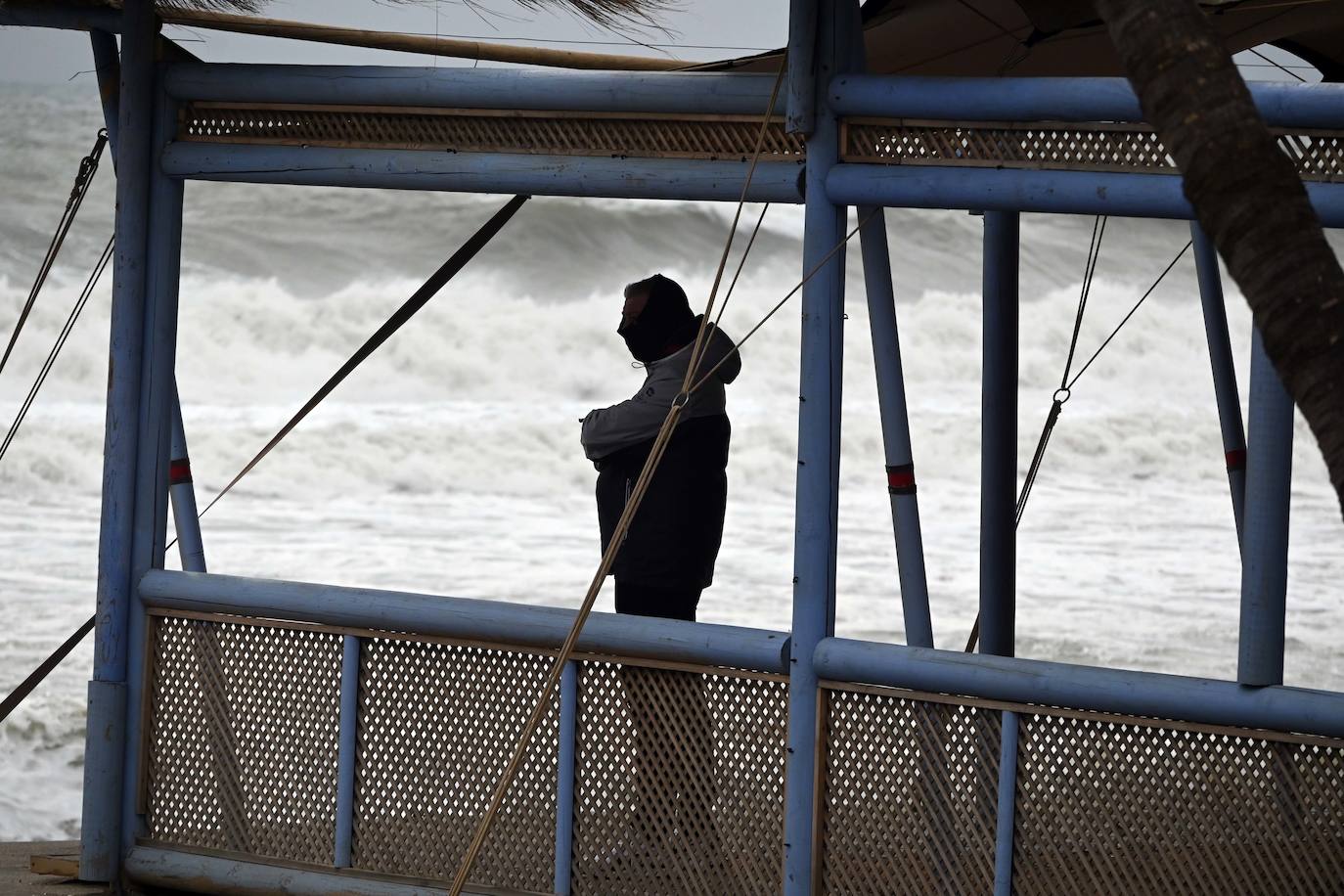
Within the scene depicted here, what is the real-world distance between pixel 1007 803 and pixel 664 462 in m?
1.48

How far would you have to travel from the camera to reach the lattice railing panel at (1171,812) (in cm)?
337

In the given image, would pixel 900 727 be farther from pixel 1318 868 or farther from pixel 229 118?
pixel 229 118

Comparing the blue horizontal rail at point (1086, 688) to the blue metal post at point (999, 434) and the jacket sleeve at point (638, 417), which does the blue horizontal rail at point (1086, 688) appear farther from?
the blue metal post at point (999, 434)

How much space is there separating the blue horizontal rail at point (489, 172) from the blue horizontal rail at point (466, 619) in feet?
3.21

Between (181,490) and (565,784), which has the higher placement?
(181,490)

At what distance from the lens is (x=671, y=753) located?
3904 mm

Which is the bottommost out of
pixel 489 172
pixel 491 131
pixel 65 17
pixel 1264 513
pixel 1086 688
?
pixel 1086 688

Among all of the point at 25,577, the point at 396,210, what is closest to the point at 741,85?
the point at 25,577

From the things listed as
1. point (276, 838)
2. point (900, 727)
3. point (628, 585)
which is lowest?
point (276, 838)

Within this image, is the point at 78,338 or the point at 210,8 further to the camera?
the point at 78,338

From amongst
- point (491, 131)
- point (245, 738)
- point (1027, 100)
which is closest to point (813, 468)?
point (1027, 100)

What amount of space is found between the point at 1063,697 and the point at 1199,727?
27cm

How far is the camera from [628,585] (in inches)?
184

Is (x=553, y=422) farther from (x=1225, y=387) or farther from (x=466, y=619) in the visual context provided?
(x=466, y=619)
